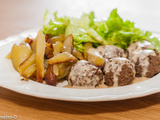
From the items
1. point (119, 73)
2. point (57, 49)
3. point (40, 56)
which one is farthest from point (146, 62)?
point (40, 56)

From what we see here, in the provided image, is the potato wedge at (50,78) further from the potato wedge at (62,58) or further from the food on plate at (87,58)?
the potato wedge at (62,58)

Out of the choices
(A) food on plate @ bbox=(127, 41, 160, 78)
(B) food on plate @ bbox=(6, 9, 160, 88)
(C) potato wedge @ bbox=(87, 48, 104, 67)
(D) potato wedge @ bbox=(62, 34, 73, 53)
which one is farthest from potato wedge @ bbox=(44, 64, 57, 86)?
(A) food on plate @ bbox=(127, 41, 160, 78)

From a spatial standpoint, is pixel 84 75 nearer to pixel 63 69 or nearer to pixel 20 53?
pixel 63 69

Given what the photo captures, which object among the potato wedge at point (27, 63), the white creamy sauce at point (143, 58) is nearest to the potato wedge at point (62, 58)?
the potato wedge at point (27, 63)

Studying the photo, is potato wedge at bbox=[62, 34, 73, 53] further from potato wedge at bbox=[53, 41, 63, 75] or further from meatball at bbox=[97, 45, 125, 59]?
meatball at bbox=[97, 45, 125, 59]

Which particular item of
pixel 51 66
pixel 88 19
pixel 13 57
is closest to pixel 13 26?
pixel 88 19

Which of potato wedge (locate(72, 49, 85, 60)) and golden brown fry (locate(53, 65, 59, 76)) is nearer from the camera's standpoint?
golden brown fry (locate(53, 65, 59, 76))

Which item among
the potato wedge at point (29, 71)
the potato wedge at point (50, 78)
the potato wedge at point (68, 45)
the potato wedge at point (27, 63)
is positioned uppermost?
the potato wedge at point (68, 45)
